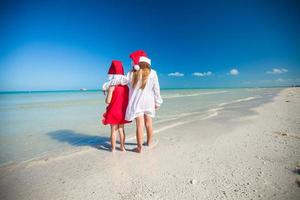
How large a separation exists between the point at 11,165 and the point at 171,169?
2671 mm

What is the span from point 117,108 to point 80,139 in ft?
6.20

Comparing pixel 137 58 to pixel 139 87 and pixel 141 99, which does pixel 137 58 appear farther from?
pixel 141 99

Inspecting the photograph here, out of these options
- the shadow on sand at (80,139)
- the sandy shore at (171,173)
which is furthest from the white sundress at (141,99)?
the shadow on sand at (80,139)

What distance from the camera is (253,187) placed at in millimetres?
1982

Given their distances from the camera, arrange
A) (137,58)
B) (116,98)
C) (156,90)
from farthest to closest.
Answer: (156,90), (116,98), (137,58)

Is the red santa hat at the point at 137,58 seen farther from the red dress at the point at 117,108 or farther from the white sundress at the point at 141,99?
the red dress at the point at 117,108

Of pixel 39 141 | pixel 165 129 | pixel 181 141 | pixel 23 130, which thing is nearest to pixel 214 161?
pixel 181 141

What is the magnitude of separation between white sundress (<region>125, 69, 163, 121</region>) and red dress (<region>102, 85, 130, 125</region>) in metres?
0.12

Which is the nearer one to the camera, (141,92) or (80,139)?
(141,92)

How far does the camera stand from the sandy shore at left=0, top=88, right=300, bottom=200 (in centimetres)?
196

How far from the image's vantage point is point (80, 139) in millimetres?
4488

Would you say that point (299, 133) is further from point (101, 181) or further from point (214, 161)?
point (101, 181)

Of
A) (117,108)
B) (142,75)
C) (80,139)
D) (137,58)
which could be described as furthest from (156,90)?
(80,139)

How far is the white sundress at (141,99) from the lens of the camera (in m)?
3.24
